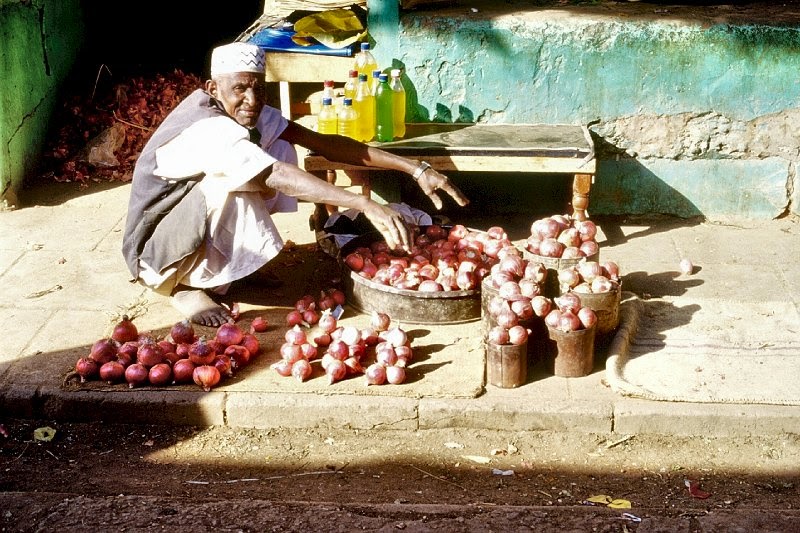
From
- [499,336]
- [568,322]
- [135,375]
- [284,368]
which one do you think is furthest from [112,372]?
[568,322]

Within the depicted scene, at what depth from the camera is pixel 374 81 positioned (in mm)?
6191

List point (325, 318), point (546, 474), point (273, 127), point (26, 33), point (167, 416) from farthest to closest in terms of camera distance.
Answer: point (26, 33)
point (273, 127)
point (325, 318)
point (167, 416)
point (546, 474)

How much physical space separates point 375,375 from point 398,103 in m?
2.47

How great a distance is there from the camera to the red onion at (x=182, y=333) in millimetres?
4660

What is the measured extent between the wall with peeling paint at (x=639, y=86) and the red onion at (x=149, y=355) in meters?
2.84

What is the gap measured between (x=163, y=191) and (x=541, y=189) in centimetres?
288

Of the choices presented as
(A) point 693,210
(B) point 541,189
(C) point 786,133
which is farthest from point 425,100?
(C) point 786,133

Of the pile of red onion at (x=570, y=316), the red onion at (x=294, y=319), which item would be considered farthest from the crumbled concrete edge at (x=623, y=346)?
the red onion at (x=294, y=319)

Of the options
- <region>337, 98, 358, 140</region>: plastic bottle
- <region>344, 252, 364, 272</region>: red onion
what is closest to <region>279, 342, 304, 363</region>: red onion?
<region>344, 252, 364, 272</region>: red onion

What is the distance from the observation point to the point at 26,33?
23.6 feet

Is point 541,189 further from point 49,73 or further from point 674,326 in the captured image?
point 49,73

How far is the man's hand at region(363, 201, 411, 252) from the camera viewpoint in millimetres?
4441

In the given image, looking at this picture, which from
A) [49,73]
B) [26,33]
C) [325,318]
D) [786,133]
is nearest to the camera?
[325,318]

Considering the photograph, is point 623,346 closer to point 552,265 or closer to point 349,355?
point 552,265
